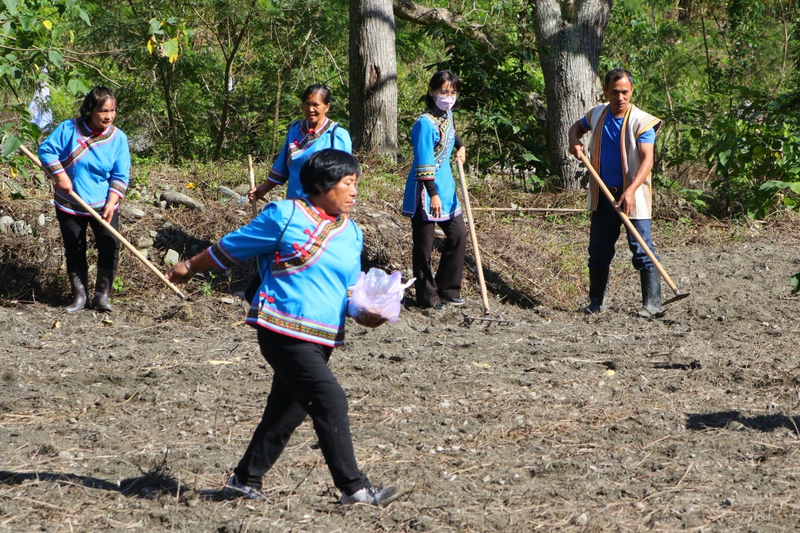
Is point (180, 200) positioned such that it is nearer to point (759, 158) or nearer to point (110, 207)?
point (110, 207)

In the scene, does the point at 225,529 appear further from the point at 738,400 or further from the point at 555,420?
A: the point at 738,400

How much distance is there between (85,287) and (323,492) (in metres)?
3.82

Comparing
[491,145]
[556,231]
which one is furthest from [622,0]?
[556,231]

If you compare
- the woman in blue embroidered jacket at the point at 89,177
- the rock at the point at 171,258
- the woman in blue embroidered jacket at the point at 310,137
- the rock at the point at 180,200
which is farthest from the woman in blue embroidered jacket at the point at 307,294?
the rock at the point at 180,200

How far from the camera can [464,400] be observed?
476 cm

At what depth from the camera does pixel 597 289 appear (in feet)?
22.6

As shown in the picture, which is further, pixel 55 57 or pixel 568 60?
pixel 568 60

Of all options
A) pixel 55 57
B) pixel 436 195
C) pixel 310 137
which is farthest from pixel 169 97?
pixel 55 57

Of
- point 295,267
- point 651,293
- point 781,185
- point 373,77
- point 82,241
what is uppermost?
point 373,77

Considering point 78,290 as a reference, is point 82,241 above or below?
above

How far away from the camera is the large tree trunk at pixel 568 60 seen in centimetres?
995

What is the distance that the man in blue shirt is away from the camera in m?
6.37

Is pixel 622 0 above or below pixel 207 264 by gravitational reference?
above

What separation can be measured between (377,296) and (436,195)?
343cm
